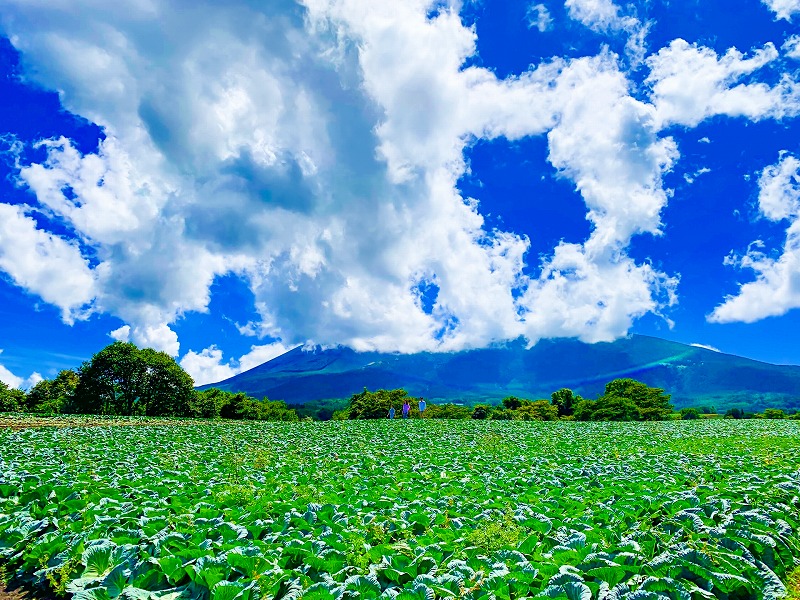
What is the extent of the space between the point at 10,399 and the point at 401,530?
86939mm

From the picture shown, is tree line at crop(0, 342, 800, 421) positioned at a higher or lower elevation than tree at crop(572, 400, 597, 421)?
higher

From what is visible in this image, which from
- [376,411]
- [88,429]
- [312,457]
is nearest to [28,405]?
[376,411]

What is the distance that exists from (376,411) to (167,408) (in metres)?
31.4

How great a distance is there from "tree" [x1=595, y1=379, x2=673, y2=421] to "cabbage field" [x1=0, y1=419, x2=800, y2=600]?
5110cm

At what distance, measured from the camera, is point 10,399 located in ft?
223

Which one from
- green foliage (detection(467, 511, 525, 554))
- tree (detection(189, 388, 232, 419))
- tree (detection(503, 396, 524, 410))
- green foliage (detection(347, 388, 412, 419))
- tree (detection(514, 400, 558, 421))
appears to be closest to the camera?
green foliage (detection(467, 511, 525, 554))

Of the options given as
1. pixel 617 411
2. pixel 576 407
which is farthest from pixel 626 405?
pixel 576 407

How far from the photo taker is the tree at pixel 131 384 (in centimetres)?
6266

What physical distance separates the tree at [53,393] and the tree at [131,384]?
10.8 metres

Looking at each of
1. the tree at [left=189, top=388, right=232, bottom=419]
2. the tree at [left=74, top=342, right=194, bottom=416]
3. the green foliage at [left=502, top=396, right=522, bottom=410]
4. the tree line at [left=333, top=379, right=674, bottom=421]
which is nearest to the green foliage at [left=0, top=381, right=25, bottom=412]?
the tree at [left=74, top=342, right=194, bottom=416]

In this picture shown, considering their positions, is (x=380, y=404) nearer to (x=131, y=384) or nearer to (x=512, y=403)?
(x=512, y=403)

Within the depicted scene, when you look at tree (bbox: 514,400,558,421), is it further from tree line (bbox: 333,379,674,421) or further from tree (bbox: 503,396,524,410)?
tree (bbox: 503,396,524,410)

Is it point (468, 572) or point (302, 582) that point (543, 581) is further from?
point (302, 582)

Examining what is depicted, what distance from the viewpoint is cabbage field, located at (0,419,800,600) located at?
16.4 ft
